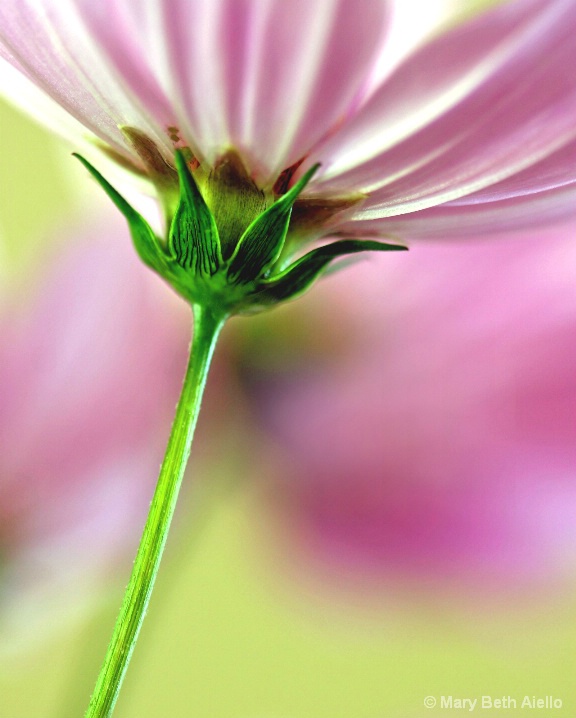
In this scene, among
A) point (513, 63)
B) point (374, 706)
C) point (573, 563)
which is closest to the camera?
point (513, 63)

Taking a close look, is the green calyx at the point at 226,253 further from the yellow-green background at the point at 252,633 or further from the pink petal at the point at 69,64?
the yellow-green background at the point at 252,633

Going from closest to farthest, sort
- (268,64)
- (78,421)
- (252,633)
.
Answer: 1. (268,64)
2. (78,421)
3. (252,633)

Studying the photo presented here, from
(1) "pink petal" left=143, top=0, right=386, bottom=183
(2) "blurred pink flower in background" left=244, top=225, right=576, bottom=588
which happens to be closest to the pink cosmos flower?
(1) "pink petal" left=143, top=0, right=386, bottom=183

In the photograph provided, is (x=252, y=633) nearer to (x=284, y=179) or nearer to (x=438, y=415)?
(x=438, y=415)

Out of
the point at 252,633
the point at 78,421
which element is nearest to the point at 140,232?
the point at 78,421

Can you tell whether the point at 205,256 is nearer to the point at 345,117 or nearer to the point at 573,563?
the point at 345,117

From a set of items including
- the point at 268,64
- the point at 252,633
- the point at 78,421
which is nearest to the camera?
the point at 268,64

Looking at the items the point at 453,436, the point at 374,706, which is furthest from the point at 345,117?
the point at 374,706
